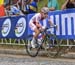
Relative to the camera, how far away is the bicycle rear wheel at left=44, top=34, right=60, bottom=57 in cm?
1422

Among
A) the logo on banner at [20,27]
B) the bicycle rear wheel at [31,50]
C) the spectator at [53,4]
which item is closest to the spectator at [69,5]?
the spectator at [53,4]

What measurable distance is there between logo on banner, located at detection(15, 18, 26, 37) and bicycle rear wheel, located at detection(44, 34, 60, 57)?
94.6 inches

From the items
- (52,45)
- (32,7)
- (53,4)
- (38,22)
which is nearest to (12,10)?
(32,7)

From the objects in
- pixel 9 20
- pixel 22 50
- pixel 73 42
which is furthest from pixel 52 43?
pixel 9 20

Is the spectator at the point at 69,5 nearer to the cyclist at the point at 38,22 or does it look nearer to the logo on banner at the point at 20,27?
the cyclist at the point at 38,22

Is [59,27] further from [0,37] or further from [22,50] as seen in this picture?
[0,37]

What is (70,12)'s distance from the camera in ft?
47.1

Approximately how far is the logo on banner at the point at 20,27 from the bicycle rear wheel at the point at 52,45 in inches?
94.6

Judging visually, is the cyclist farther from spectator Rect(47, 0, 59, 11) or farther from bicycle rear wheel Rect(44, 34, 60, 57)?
spectator Rect(47, 0, 59, 11)

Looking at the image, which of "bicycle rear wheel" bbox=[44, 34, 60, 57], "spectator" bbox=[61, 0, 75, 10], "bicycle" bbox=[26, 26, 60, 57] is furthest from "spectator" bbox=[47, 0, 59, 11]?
"bicycle rear wheel" bbox=[44, 34, 60, 57]

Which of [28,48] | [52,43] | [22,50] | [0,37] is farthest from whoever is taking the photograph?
[0,37]

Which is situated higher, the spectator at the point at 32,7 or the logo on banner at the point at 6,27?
the spectator at the point at 32,7

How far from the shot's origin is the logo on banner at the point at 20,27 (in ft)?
54.4

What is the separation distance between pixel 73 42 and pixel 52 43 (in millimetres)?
727
